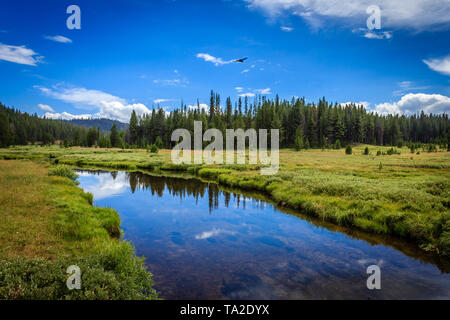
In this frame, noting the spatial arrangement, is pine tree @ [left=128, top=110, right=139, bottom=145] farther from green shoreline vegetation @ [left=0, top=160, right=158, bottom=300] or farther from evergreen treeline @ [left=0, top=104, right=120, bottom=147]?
green shoreline vegetation @ [left=0, top=160, right=158, bottom=300]

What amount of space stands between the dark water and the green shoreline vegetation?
1532mm

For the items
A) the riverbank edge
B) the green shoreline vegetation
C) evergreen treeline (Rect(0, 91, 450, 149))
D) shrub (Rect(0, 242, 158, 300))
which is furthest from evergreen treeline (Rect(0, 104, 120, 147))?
shrub (Rect(0, 242, 158, 300))

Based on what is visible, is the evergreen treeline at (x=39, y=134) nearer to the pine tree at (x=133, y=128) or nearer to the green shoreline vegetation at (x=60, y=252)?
the pine tree at (x=133, y=128)

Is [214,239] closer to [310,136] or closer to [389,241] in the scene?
[389,241]

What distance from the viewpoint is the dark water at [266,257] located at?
8914 mm

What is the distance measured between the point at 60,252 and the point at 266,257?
27.5ft

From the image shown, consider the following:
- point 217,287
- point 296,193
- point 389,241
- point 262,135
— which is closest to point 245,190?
point 296,193

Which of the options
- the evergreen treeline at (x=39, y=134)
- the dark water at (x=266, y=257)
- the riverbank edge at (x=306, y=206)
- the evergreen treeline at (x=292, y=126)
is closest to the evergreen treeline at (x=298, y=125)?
the evergreen treeline at (x=292, y=126)

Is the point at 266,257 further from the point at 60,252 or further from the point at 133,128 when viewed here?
the point at 133,128

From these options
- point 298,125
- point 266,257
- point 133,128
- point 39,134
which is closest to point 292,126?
point 298,125

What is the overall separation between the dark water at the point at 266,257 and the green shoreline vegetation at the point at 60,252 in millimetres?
1532

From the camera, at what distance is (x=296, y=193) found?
71.4ft

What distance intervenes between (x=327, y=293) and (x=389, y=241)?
277 inches

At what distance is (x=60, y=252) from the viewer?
30.0 ft
